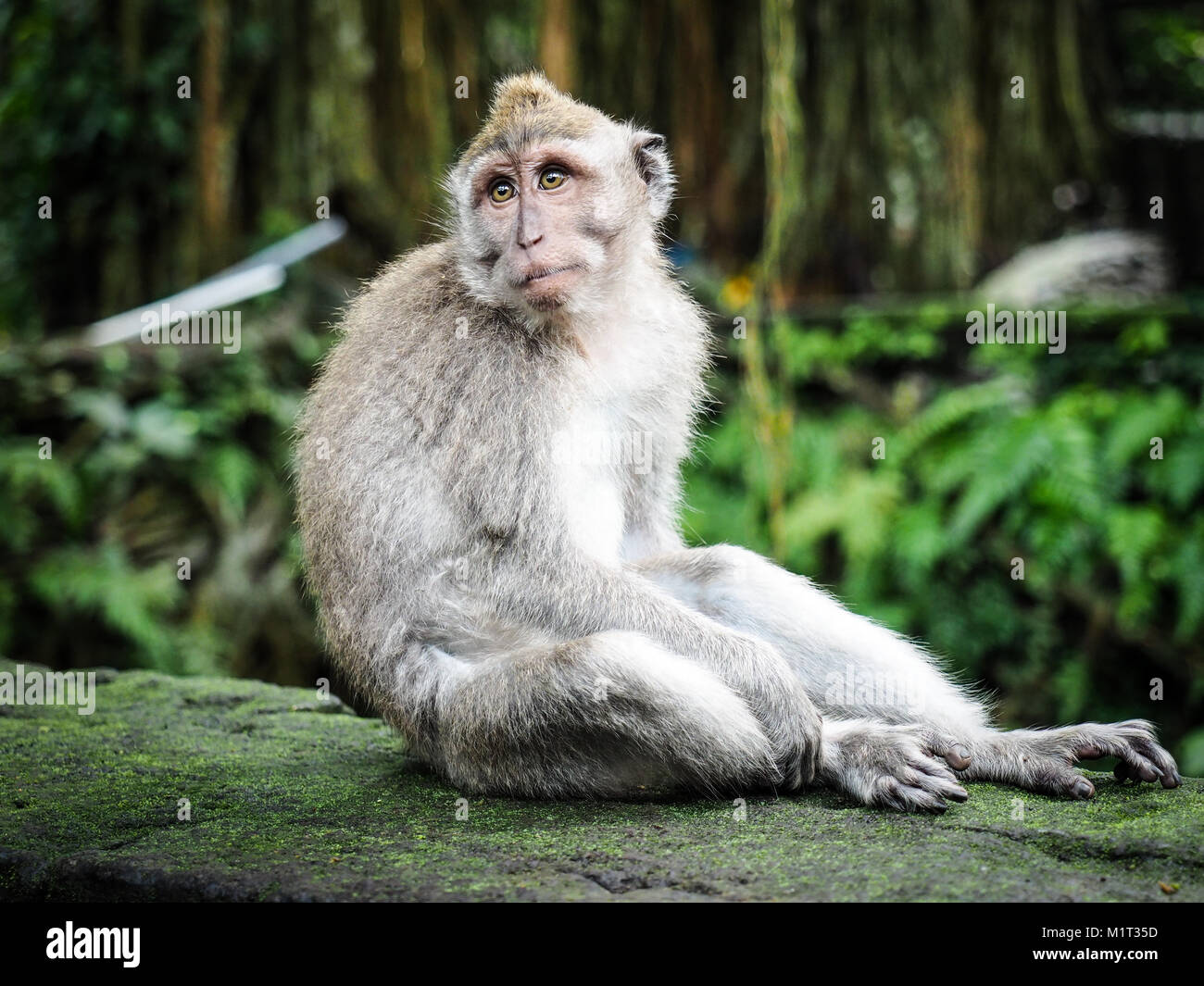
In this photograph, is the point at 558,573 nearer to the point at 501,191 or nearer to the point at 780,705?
the point at 780,705

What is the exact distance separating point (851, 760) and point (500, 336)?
2074mm

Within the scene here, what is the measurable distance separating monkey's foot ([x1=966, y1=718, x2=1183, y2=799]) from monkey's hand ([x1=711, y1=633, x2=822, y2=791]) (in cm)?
69

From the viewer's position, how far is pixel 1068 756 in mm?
4438

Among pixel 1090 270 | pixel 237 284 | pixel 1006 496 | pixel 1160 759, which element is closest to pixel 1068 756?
pixel 1160 759

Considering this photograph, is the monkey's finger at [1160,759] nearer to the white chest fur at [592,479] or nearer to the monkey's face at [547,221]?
the white chest fur at [592,479]

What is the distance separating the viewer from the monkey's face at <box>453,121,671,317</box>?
191 inches

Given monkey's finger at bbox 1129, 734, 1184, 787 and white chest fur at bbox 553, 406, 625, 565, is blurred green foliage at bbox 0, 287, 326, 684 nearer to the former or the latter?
white chest fur at bbox 553, 406, 625, 565

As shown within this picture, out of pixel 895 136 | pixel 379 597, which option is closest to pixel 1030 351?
pixel 895 136

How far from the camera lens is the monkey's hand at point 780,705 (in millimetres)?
4301

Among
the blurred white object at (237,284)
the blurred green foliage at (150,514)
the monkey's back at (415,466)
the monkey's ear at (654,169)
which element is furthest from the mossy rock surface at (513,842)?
the blurred white object at (237,284)

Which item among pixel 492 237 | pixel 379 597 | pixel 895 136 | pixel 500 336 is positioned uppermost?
pixel 895 136

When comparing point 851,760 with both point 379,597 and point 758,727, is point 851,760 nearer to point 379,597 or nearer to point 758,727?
point 758,727

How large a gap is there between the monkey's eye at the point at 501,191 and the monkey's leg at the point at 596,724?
6.18 ft
